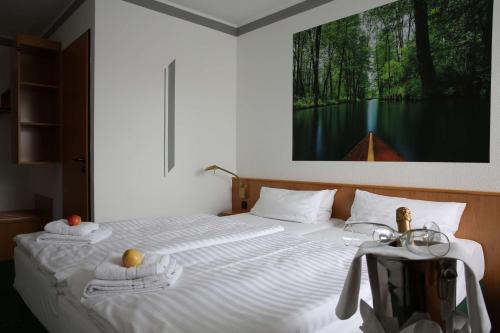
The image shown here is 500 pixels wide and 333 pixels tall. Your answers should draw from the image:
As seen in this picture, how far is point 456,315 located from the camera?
62 centimetres

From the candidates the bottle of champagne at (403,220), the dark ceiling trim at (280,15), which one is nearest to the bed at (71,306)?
→ the bottle of champagne at (403,220)

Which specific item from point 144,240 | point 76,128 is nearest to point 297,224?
point 144,240

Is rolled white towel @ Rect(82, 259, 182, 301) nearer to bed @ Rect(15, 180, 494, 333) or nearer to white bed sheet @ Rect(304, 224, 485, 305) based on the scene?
bed @ Rect(15, 180, 494, 333)

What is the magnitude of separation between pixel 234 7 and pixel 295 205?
6.78ft

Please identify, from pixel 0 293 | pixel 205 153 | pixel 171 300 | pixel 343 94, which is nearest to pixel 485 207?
pixel 343 94

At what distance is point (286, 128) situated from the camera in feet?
11.0

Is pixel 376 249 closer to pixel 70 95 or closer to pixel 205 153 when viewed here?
pixel 205 153

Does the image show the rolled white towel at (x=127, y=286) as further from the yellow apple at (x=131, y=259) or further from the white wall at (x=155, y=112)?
the white wall at (x=155, y=112)

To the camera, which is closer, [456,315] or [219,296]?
[456,315]

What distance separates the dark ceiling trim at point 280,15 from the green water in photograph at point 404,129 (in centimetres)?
95

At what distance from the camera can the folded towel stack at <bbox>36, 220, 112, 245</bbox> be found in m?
1.90

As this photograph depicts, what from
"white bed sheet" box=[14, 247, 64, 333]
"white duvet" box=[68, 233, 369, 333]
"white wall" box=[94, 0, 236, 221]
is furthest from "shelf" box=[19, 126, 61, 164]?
"white duvet" box=[68, 233, 369, 333]

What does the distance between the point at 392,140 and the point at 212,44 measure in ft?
7.02

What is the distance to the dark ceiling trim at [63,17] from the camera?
3129 millimetres
